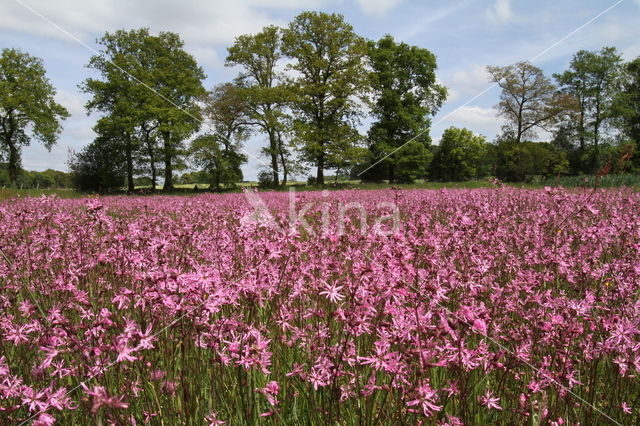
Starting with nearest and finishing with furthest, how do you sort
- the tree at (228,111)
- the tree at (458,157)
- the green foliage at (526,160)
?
the tree at (228,111)
the green foliage at (526,160)
the tree at (458,157)

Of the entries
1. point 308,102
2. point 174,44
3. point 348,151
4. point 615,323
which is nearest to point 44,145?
point 174,44

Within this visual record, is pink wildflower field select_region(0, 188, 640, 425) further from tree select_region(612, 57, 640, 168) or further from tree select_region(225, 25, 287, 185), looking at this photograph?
tree select_region(612, 57, 640, 168)

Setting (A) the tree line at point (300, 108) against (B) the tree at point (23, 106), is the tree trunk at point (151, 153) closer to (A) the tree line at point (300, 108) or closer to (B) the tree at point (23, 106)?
(A) the tree line at point (300, 108)

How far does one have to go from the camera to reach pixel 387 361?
2115 mm

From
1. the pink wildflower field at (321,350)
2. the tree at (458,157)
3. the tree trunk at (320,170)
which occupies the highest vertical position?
the tree at (458,157)

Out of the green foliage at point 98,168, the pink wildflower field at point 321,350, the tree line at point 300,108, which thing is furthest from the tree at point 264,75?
the pink wildflower field at point 321,350

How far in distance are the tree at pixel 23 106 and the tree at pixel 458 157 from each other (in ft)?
223

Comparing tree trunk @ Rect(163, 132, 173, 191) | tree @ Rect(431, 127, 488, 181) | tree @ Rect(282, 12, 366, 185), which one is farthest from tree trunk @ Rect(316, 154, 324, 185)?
tree @ Rect(431, 127, 488, 181)

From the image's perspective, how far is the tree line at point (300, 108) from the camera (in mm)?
44781

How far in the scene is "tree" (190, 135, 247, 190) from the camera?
145 feet

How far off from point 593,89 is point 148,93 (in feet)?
204

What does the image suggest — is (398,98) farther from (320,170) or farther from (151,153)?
(151,153)

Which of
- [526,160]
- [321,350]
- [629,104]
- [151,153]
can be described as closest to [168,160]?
[151,153]

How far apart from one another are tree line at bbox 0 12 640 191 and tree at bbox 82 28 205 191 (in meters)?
0.18
